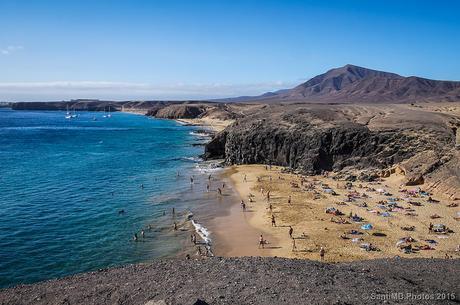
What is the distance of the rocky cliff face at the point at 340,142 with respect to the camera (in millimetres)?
50438

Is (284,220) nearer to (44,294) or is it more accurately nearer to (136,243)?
(136,243)

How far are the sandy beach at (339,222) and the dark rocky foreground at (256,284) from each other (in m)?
5.89

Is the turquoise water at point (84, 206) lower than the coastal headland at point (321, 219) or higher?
lower

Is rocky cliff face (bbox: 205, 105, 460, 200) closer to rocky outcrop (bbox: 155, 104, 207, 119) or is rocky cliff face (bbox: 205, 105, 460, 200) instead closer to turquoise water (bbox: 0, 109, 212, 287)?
turquoise water (bbox: 0, 109, 212, 287)

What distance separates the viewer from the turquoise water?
28.9 metres

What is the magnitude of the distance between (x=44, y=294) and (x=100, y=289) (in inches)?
112

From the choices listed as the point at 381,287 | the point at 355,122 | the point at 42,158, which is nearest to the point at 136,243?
the point at 381,287

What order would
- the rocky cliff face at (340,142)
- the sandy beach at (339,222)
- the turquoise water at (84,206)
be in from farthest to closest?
the rocky cliff face at (340,142) → the sandy beach at (339,222) → the turquoise water at (84,206)

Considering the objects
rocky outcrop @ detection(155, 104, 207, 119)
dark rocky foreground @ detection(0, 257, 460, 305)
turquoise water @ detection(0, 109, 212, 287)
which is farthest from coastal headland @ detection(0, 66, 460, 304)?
rocky outcrop @ detection(155, 104, 207, 119)

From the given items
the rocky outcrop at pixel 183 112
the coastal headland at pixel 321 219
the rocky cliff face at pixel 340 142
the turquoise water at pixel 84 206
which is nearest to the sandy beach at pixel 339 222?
the coastal headland at pixel 321 219

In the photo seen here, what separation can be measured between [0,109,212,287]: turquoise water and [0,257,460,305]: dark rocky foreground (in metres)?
6.10

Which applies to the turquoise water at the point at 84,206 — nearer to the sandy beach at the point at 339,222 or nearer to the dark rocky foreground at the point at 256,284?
the sandy beach at the point at 339,222

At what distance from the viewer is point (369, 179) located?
50.8 meters

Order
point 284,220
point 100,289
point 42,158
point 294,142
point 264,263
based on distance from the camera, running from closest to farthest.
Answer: point 100,289 < point 264,263 < point 284,220 < point 294,142 < point 42,158
